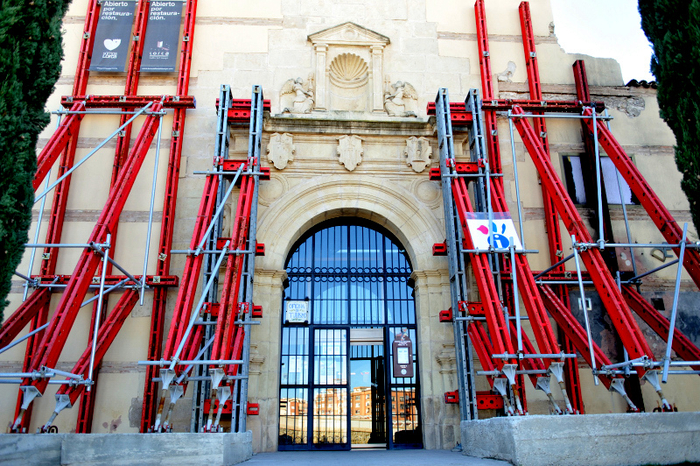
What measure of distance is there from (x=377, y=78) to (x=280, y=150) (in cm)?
237

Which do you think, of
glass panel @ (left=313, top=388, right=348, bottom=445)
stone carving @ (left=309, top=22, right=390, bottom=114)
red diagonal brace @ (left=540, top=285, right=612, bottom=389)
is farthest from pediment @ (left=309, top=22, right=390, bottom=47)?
glass panel @ (left=313, top=388, right=348, bottom=445)

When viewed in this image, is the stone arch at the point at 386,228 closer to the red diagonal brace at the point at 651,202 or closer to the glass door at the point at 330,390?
the glass door at the point at 330,390

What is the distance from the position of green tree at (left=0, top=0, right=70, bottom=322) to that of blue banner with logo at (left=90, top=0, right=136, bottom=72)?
14.3ft

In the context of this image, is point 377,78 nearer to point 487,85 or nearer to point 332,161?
point 332,161

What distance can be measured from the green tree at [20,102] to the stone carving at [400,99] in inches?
224

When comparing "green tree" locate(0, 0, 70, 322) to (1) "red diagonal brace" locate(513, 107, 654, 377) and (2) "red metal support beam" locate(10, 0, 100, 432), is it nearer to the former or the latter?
(2) "red metal support beam" locate(10, 0, 100, 432)

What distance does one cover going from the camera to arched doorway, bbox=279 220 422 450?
885 centimetres

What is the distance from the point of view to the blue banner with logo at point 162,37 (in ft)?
32.7

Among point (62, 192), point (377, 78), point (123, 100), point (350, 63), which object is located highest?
point (350, 63)

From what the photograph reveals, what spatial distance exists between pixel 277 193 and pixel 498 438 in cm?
538

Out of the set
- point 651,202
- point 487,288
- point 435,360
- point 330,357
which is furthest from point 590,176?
point 330,357

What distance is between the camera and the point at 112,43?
10.1m

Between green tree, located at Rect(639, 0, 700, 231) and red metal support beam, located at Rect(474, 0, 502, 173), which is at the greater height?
red metal support beam, located at Rect(474, 0, 502, 173)

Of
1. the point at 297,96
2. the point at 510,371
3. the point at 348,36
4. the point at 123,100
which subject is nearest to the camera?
the point at 510,371
